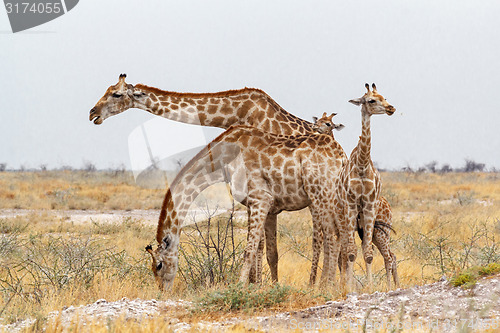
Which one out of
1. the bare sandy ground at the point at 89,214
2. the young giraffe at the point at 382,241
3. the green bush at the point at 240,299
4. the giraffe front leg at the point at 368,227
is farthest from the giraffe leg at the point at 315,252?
the bare sandy ground at the point at 89,214

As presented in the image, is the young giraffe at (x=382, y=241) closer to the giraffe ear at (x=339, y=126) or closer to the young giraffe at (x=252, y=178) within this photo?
the young giraffe at (x=252, y=178)

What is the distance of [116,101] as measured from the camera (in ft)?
30.4

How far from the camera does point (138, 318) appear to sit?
6133 mm

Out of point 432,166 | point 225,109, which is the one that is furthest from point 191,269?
point 432,166

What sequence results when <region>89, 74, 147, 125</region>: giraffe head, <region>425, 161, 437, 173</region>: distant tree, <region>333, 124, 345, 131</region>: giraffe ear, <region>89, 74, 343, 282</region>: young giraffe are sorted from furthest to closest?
<region>425, 161, 437, 173</region>: distant tree → <region>333, 124, 345, 131</region>: giraffe ear → <region>89, 74, 343, 282</region>: young giraffe → <region>89, 74, 147, 125</region>: giraffe head

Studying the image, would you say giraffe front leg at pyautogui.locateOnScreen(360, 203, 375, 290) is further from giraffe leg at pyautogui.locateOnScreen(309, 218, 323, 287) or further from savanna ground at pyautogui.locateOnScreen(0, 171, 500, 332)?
giraffe leg at pyautogui.locateOnScreen(309, 218, 323, 287)

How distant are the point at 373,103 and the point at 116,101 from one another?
409cm

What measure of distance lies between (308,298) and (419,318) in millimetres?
1545

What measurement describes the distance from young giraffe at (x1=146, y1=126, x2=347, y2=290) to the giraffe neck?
659 mm

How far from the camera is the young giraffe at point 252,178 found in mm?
8008

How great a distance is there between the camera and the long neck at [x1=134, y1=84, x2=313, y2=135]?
9641 millimetres

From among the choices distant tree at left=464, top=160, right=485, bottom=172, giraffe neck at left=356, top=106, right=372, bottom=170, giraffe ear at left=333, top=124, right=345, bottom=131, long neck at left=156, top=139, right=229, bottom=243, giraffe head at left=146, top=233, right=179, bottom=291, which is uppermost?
distant tree at left=464, top=160, right=485, bottom=172

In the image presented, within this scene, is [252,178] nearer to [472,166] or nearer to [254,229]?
[254,229]

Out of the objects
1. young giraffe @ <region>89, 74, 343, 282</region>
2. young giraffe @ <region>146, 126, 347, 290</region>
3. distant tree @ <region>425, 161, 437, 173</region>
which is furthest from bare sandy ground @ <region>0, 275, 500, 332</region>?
distant tree @ <region>425, 161, 437, 173</region>
